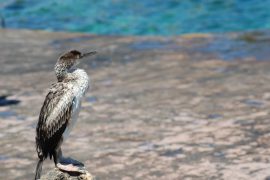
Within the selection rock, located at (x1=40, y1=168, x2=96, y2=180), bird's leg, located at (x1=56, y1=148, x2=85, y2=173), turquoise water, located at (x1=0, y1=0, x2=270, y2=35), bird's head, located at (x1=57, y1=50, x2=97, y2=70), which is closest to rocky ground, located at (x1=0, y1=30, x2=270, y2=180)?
bird's leg, located at (x1=56, y1=148, x2=85, y2=173)

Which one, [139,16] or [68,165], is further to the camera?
[139,16]

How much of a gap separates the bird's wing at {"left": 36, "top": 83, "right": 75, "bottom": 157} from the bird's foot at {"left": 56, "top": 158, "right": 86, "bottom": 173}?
0.41ft

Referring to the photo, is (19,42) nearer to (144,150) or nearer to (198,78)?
(198,78)

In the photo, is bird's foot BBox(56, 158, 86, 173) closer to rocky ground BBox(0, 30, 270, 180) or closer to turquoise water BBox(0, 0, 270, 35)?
rocky ground BBox(0, 30, 270, 180)

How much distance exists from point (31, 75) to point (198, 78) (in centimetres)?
239

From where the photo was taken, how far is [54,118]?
5.31m

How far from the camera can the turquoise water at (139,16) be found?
52.7 feet

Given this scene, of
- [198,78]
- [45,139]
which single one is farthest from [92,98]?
[45,139]

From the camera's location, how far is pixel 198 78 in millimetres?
9758

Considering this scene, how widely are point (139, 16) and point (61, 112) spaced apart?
11720 millimetres

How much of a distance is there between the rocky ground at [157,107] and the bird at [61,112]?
4.98 feet

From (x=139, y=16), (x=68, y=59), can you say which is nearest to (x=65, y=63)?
(x=68, y=59)

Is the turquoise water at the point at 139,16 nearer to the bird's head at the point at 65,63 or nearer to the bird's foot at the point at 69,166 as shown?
the bird's head at the point at 65,63

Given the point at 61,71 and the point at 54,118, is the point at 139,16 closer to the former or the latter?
the point at 61,71
